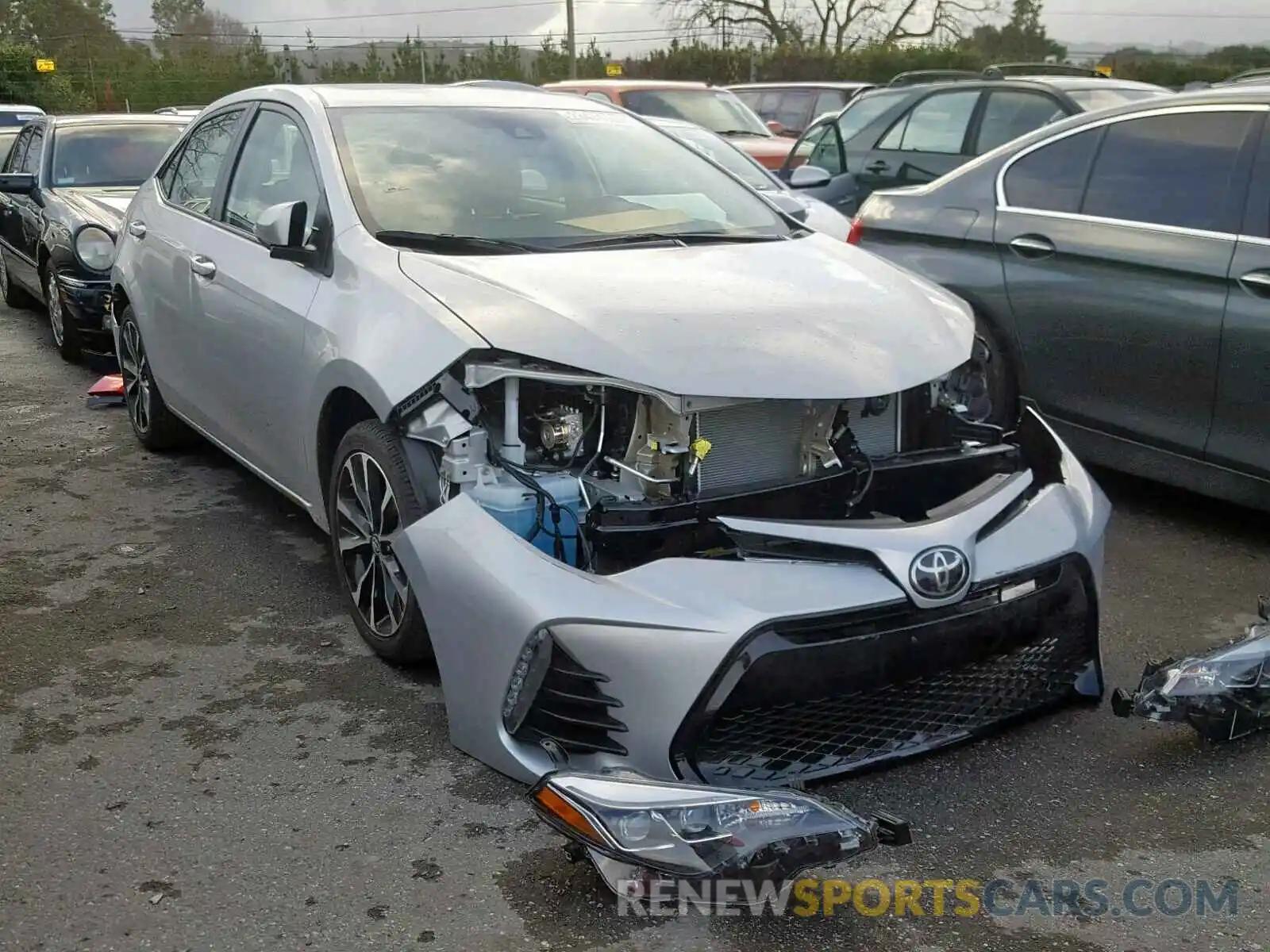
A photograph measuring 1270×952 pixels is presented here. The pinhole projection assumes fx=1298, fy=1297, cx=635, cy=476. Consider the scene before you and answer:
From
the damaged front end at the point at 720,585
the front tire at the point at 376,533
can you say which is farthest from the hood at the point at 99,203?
the damaged front end at the point at 720,585

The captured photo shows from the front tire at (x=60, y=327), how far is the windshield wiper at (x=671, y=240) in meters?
5.09

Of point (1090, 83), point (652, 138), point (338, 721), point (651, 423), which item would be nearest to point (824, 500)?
point (651, 423)

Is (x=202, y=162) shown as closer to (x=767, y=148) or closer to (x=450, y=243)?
(x=450, y=243)

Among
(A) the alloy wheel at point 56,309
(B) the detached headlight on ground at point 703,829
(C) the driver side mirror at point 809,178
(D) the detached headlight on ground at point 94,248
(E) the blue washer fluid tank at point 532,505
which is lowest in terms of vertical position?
(B) the detached headlight on ground at point 703,829

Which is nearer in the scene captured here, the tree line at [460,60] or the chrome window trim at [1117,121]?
the chrome window trim at [1117,121]

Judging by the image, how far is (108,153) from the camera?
8.96 m

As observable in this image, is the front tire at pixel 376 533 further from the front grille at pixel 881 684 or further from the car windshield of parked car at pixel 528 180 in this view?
the front grille at pixel 881 684

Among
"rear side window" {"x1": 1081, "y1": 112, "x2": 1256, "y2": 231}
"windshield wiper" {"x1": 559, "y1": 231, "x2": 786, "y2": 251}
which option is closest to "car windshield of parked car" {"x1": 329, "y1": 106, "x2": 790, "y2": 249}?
"windshield wiper" {"x1": 559, "y1": 231, "x2": 786, "y2": 251}

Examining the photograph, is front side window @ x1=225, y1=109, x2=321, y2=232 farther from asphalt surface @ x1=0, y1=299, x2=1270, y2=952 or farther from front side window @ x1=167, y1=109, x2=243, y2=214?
asphalt surface @ x1=0, y1=299, x2=1270, y2=952

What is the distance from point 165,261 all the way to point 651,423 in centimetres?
282

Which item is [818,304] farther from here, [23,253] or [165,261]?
[23,253]

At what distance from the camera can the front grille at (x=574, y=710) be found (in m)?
2.73

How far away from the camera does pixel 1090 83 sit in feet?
30.0

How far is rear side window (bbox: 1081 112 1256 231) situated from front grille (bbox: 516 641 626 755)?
308 centimetres
